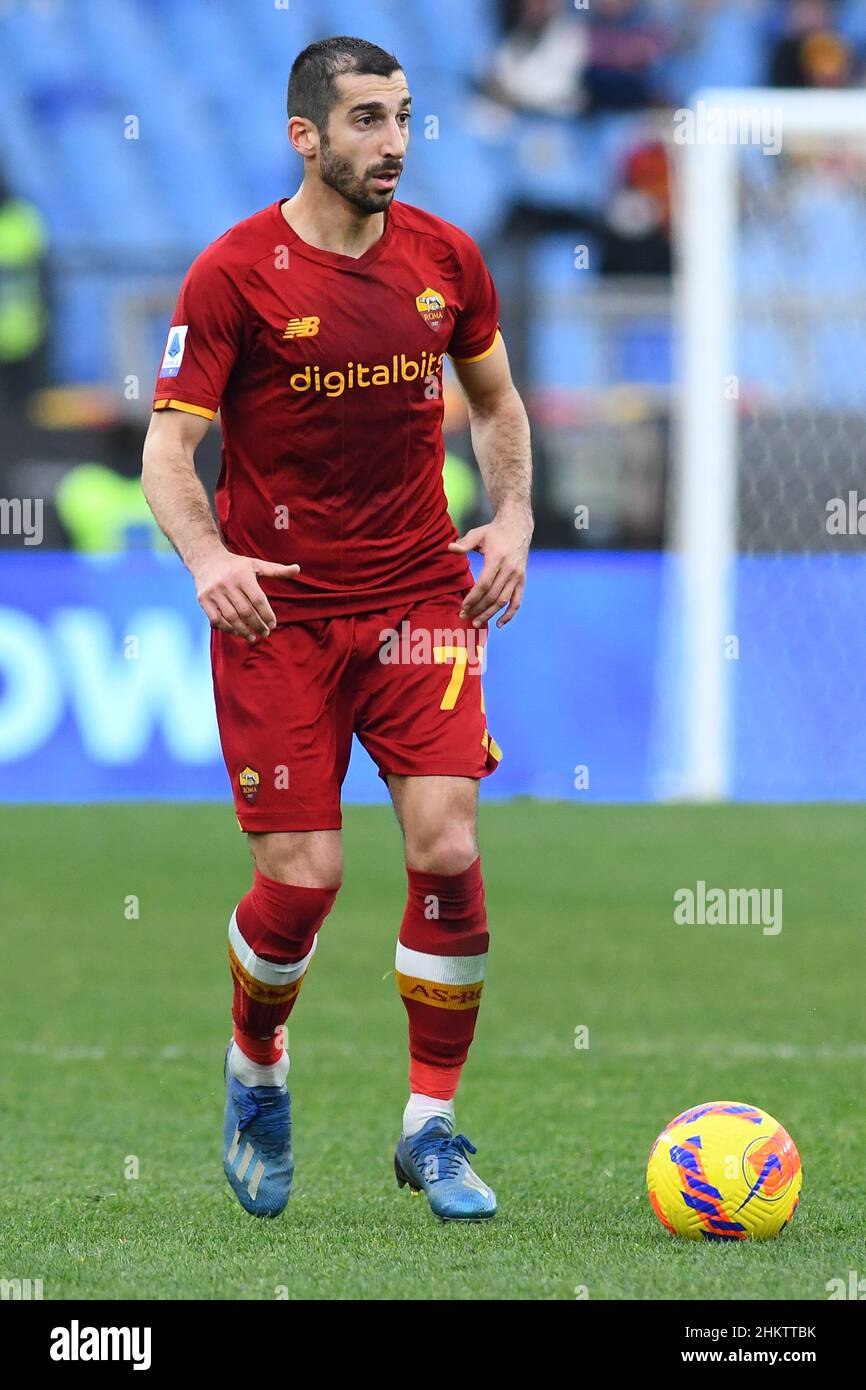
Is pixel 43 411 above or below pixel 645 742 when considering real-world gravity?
above

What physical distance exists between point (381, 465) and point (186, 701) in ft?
22.4

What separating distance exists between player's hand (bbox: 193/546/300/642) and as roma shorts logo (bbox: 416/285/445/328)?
→ 0.64m

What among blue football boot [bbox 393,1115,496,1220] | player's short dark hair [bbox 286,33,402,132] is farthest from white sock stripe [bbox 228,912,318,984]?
player's short dark hair [bbox 286,33,402,132]

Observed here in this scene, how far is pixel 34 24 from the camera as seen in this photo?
18.2 meters

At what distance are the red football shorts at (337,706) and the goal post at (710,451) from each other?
262 inches

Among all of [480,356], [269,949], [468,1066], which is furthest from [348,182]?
[468,1066]

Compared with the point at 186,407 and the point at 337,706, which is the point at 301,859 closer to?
the point at 337,706

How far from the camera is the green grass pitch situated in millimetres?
3693

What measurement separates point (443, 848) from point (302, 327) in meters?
1.00

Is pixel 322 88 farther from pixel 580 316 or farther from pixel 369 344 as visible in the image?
pixel 580 316

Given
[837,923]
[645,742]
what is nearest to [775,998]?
[837,923]

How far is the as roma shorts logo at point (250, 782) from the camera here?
4.15 m

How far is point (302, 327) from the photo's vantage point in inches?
161

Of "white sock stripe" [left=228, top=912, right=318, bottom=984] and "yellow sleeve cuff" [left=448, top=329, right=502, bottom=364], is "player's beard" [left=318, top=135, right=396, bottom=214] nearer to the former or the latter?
"yellow sleeve cuff" [left=448, top=329, right=502, bottom=364]
